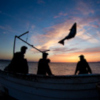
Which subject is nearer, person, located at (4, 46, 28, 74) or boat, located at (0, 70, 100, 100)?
boat, located at (0, 70, 100, 100)

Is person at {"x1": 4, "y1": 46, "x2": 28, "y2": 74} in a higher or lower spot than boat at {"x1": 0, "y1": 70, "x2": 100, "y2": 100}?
higher

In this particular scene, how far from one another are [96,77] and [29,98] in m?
3.09

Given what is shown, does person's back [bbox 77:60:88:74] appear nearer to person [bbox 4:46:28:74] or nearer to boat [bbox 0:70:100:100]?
boat [bbox 0:70:100:100]

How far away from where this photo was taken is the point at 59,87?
3352 mm

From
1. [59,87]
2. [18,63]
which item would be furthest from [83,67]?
[18,63]

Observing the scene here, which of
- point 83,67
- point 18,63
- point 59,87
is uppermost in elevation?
point 18,63

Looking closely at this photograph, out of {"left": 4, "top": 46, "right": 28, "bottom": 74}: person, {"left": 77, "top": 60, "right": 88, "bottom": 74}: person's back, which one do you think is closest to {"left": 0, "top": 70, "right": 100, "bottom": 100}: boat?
{"left": 4, "top": 46, "right": 28, "bottom": 74}: person

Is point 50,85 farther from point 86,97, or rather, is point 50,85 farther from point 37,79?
point 86,97

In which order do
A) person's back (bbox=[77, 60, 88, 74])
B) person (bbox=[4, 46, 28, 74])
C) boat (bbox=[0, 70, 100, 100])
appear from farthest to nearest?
person's back (bbox=[77, 60, 88, 74]) → person (bbox=[4, 46, 28, 74]) → boat (bbox=[0, 70, 100, 100])

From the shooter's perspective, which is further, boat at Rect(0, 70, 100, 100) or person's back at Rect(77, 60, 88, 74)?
person's back at Rect(77, 60, 88, 74)

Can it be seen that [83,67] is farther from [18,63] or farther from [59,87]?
[18,63]

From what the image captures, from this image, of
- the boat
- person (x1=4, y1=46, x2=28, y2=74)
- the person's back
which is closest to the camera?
the boat

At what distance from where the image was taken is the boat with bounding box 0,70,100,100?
10.4 feet

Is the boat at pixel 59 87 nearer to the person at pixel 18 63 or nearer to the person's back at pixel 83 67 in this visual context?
the person at pixel 18 63
